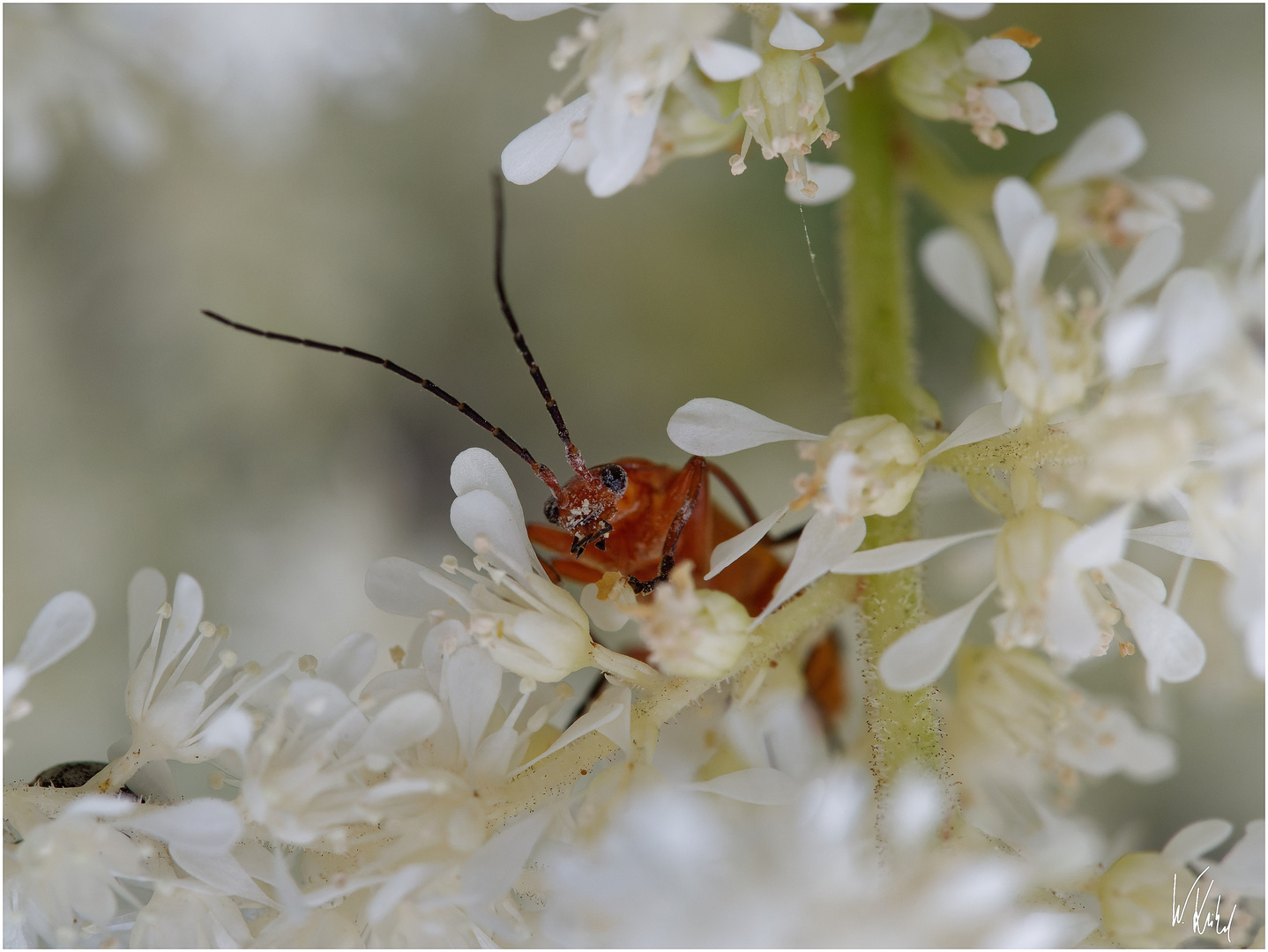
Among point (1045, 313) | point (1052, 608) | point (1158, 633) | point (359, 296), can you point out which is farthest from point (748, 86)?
point (359, 296)

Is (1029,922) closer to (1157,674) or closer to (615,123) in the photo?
(1157,674)

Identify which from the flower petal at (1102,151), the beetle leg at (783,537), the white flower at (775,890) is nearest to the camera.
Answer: the white flower at (775,890)

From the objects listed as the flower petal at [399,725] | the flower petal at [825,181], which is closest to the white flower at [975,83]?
the flower petal at [825,181]

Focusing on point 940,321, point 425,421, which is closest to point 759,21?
point 940,321

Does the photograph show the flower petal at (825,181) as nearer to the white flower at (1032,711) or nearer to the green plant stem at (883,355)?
the green plant stem at (883,355)

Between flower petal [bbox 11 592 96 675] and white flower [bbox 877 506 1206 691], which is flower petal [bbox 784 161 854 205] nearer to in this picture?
white flower [bbox 877 506 1206 691]

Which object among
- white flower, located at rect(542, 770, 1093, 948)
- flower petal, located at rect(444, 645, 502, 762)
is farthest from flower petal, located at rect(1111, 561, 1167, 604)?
flower petal, located at rect(444, 645, 502, 762)
